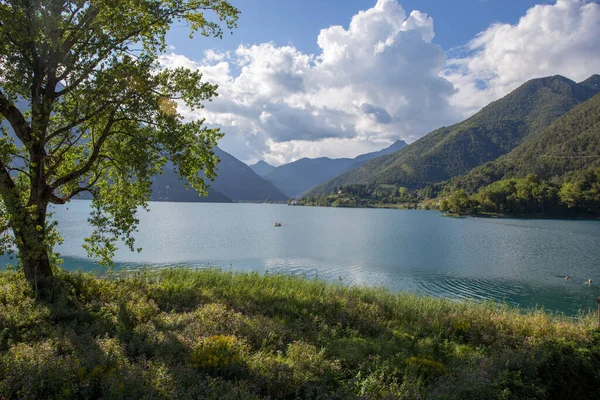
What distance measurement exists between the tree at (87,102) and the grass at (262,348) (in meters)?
2.92

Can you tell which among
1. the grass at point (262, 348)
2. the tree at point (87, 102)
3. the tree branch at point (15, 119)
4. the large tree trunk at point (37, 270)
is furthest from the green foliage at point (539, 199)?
the tree branch at point (15, 119)

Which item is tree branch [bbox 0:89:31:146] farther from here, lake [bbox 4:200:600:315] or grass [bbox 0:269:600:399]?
lake [bbox 4:200:600:315]

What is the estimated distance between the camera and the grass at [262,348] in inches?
249

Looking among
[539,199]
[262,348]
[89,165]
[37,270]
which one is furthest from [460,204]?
[37,270]

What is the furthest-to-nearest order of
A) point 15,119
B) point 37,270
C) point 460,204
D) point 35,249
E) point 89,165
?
1. point 460,204
2. point 89,165
3. point 37,270
4. point 15,119
5. point 35,249

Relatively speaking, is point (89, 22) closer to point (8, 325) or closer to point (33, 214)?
point (33, 214)

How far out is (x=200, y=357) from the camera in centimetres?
752

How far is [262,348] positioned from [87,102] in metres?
10.5

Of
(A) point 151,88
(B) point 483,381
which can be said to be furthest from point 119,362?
(A) point 151,88

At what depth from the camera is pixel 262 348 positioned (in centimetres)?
893

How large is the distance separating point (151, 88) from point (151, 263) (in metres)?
30.1

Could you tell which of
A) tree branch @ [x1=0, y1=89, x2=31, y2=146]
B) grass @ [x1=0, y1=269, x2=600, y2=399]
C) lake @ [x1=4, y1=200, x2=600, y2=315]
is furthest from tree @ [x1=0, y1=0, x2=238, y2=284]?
lake @ [x1=4, y1=200, x2=600, y2=315]

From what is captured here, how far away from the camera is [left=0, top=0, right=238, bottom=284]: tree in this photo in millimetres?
11445

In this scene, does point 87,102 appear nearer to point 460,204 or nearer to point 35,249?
point 35,249
